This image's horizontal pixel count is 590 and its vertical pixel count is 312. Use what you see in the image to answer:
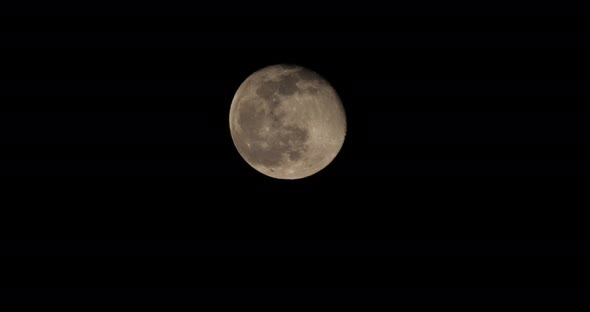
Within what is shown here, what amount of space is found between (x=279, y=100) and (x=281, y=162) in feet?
2.08

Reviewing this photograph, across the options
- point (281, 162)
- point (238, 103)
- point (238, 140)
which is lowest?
point (281, 162)

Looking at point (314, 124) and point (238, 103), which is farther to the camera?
point (238, 103)

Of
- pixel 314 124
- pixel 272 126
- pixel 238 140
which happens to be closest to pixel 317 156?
pixel 314 124

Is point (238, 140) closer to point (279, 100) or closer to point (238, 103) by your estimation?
point (238, 103)

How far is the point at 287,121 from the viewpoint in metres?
3.42

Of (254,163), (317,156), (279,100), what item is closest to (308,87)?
(279,100)

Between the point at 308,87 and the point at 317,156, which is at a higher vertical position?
the point at 308,87

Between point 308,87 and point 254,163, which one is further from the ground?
point 308,87

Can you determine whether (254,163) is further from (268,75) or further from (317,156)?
(268,75)

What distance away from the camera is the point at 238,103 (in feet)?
12.2

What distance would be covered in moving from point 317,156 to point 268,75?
976 mm

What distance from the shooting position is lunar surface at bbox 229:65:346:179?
3447mm

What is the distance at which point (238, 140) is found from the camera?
148 inches

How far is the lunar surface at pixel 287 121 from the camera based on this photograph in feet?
11.3
